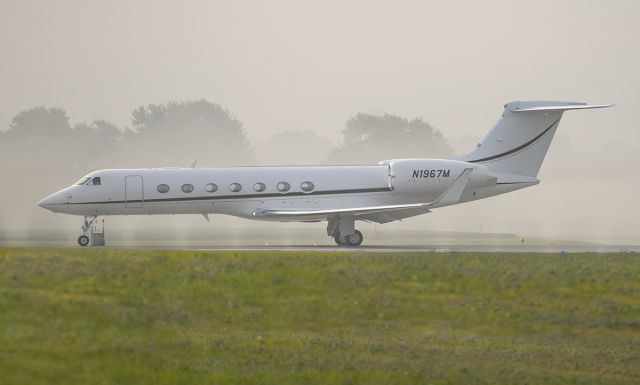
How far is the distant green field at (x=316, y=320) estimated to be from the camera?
19641 millimetres

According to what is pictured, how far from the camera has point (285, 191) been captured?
3956 cm

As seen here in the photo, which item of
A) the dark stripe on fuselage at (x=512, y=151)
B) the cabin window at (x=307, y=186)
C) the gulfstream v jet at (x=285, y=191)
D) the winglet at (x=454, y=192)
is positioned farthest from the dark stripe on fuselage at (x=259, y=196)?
the dark stripe on fuselage at (x=512, y=151)

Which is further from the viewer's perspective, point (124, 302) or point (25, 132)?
point (25, 132)

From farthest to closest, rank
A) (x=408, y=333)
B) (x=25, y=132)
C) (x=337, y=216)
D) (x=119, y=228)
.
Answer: (x=25, y=132) < (x=119, y=228) < (x=337, y=216) < (x=408, y=333)

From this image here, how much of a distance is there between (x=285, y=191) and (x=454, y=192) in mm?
6226

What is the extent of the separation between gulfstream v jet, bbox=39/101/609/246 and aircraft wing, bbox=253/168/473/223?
5cm

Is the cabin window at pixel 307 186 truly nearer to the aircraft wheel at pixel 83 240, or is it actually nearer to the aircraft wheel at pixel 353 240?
the aircraft wheel at pixel 353 240

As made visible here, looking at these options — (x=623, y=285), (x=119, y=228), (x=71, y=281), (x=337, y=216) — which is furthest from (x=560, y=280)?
(x=119, y=228)

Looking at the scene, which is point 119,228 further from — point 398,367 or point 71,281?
point 398,367

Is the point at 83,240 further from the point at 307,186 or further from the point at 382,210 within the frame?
the point at 382,210

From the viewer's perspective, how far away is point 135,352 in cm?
1994

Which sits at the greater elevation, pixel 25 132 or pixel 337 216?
pixel 25 132

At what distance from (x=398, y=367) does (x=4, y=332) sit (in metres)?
7.27

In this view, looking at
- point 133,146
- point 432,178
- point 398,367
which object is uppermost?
point 133,146
